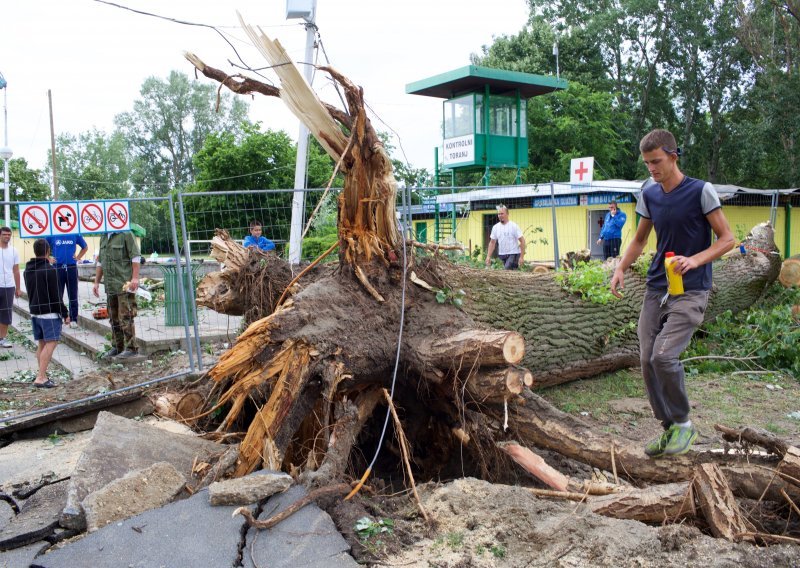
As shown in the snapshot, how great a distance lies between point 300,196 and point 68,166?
66.5 metres

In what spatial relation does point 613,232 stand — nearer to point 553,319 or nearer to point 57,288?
point 553,319

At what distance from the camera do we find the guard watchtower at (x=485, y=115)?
2144cm

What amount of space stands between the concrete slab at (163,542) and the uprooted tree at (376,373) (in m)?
0.58

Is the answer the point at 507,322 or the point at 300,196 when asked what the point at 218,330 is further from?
the point at 507,322

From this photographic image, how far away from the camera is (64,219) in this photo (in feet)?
20.4

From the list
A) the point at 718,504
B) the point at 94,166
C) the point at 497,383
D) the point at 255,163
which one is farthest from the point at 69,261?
the point at 94,166

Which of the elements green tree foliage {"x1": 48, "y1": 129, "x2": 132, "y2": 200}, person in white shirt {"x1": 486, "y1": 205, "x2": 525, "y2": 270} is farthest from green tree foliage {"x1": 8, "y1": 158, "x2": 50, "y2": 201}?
person in white shirt {"x1": 486, "y1": 205, "x2": 525, "y2": 270}

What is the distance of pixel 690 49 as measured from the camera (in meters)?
35.0

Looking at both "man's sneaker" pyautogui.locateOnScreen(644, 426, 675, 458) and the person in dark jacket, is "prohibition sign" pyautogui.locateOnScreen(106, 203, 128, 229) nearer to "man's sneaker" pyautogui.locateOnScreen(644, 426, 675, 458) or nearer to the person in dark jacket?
the person in dark jacket

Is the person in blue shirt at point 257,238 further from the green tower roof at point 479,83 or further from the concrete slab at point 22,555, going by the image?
the green tower roof at point 479,83

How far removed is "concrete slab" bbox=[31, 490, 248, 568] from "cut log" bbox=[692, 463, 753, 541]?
2328 millimetres

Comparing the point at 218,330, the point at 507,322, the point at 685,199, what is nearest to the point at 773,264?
the point at 507,322

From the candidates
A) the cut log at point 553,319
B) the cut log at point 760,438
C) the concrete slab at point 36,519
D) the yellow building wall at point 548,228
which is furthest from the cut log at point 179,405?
the yellow building wall at point 548,228

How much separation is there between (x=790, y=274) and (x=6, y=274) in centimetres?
1102
